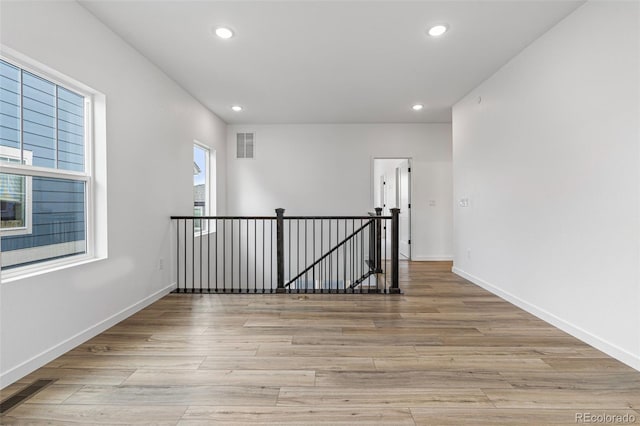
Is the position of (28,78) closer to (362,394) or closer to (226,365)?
(226,365)

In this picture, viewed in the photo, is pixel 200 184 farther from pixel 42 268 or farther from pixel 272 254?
pixel 42 268

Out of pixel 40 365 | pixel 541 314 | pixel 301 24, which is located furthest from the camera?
pixel 541 314

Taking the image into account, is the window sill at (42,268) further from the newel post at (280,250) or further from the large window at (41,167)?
the newel post at (280,250)

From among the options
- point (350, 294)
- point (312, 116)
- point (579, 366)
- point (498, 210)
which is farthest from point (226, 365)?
point (312, 116)

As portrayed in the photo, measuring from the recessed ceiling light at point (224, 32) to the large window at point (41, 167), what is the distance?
1.26 meters

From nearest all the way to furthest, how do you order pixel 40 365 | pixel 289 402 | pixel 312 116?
pixel 289 402, pixel 40 365, pixel 312 116

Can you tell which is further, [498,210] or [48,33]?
[498,210]

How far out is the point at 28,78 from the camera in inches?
84.5

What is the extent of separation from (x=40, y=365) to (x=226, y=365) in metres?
1.24

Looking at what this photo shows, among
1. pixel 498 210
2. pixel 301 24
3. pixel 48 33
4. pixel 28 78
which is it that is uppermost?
pixel 301 24

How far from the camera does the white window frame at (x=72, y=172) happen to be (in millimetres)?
2006

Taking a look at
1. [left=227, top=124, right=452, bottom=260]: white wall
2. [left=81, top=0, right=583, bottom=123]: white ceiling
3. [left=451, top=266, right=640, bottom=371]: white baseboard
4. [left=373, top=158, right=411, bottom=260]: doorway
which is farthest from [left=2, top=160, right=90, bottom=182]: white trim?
[left=373, top=158, right=411, bottom=260]: doorway

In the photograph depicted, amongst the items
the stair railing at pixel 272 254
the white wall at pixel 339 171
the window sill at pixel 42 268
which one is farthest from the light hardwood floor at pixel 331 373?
the white wall at pixel 339 171

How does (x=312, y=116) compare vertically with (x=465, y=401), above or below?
above
